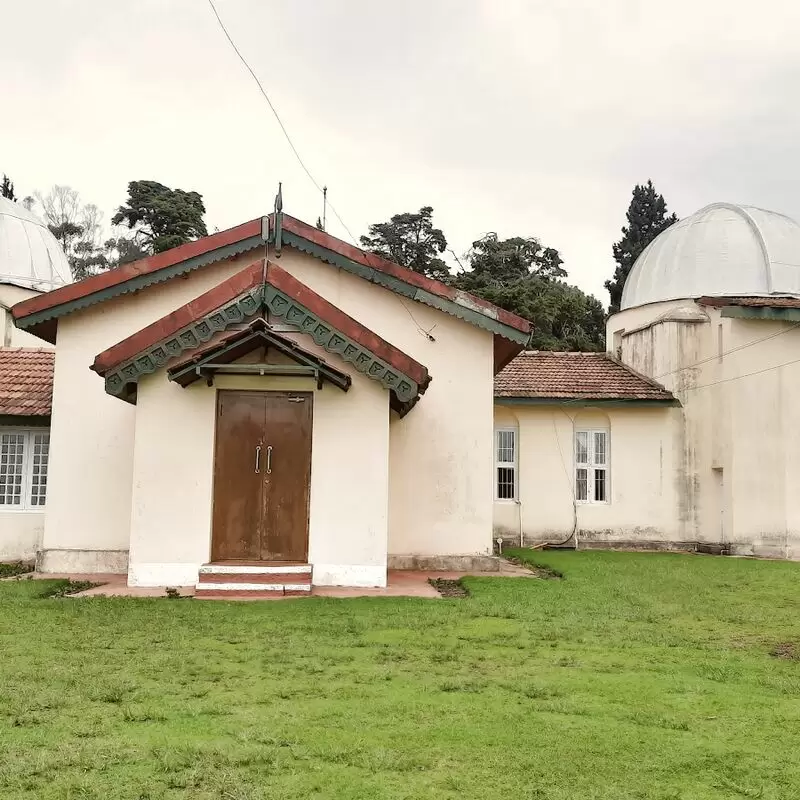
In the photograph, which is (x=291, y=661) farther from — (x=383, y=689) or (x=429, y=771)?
(x=429, y=771)

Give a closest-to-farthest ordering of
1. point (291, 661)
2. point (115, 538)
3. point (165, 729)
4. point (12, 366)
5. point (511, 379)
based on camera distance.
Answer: point (165, 729)
point (291, 661)
point (115, 538)
point (12, 366)
point (511, 379)

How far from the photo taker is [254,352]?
11.7 metres

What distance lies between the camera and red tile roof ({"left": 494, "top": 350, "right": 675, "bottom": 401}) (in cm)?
1891

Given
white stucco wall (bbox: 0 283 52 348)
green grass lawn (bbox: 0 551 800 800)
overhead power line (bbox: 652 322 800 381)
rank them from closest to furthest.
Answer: green grass lawn (bbox: 0 551 800 800) → overhead power line (bbox: 652 322 800 381) → white stucco wall (bbox: 0 283 52 348)

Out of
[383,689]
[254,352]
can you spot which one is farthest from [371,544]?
[383,689]

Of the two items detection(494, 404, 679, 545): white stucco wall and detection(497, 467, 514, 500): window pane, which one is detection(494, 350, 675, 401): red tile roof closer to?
detection(494, 404, 679, 545): white stucco wall

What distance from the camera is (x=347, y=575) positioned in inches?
451

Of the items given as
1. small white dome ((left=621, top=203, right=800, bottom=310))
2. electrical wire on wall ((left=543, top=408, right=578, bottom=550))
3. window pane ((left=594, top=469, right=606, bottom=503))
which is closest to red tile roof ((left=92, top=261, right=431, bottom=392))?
electrical wire on wall ((left=543, top=408, right=578, bottom=550))

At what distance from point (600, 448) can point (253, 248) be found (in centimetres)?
992

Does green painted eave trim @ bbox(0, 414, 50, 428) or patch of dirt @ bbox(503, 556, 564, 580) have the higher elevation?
green painted eave trim @ bbox(0, 414, 50, 428)

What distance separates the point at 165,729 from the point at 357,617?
4.12 meters

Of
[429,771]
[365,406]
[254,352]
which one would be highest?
[254,352]

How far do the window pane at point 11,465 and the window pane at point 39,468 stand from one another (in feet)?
0.72

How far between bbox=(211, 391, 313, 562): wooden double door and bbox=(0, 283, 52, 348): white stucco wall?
42.0 ft
